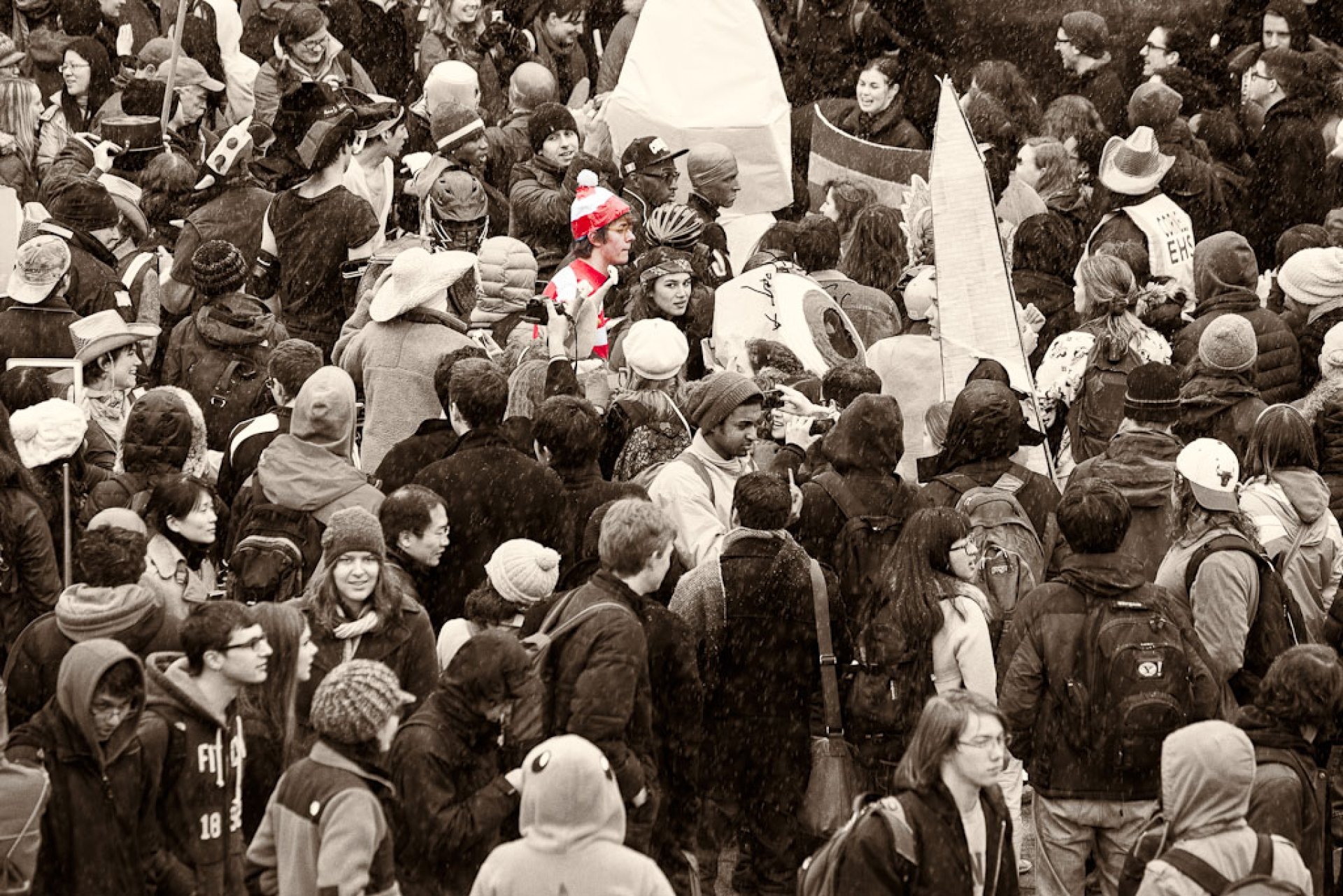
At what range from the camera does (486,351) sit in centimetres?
912

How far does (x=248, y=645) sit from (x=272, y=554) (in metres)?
1.15

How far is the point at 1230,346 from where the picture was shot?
929 cm

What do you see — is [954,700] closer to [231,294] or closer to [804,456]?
[804,456]

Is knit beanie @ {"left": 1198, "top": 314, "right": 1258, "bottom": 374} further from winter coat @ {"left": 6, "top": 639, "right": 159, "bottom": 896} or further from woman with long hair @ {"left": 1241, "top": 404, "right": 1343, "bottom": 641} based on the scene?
winter coat @ {"left": 6, "top": 639, "right": 159, "bottom": 896}

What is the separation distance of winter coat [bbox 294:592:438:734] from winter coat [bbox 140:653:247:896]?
49 centimetres

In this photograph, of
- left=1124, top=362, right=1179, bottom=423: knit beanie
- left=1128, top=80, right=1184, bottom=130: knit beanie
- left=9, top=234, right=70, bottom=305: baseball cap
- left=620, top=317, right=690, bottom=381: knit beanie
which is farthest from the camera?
left=1128, top=80, right=1184, bottom=130: knit beanie

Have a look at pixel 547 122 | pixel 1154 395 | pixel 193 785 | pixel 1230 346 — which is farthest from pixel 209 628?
pixel 547 122

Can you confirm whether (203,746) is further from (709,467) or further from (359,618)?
(709,467)

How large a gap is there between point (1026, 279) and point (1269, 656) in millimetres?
4010

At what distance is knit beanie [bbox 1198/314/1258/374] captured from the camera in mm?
9281

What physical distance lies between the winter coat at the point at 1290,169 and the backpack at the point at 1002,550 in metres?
5.81

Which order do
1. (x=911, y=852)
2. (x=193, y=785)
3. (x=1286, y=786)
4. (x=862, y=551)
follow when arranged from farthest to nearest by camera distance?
(x=862, y=551)
(x=1286, y=786)
(x=193, y=785)
(x=911, y=852)

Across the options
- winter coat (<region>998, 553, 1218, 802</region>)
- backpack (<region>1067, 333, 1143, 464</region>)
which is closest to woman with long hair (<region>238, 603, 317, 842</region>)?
winter coat (<region>998, 553, 1218, 802</region>)

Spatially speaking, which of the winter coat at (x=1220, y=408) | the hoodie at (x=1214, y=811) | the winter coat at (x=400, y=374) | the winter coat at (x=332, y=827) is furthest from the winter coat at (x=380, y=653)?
the winter coat at (x=1220, y=408)
